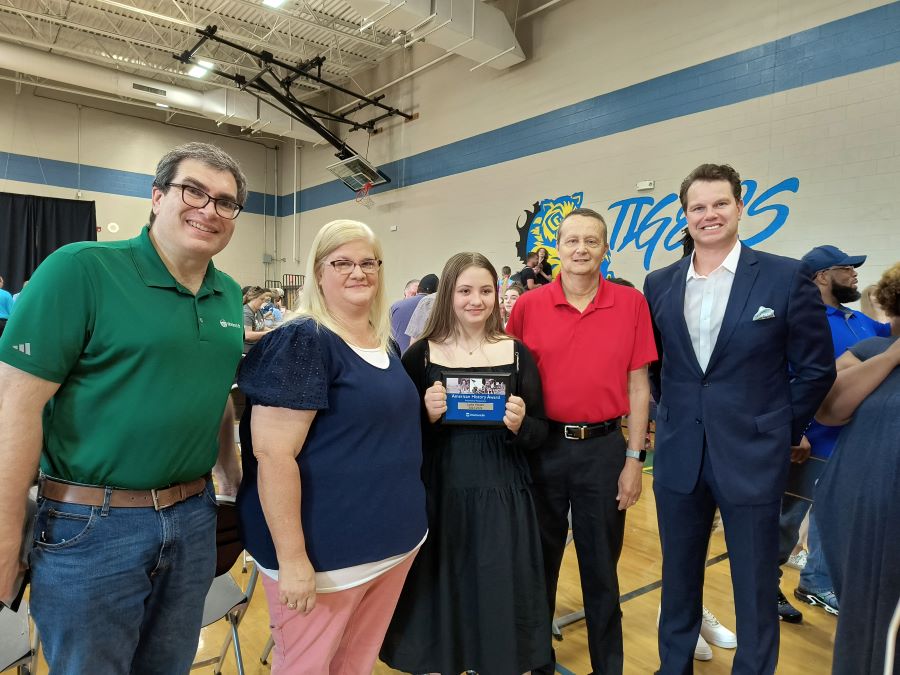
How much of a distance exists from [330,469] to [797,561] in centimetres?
317

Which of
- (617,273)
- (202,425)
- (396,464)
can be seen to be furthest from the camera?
(617,273)

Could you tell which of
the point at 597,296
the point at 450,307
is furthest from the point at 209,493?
the point at 597,296

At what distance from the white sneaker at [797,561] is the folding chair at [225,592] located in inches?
117

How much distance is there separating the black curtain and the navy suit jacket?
1352cm

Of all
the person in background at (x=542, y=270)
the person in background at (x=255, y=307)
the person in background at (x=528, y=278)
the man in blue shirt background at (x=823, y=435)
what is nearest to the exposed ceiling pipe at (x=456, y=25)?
the person in background at (x=542, y=270)

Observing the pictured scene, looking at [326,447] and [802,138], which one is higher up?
[802,138]

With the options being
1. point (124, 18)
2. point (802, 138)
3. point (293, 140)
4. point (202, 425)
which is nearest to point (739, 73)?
point (802, 138)

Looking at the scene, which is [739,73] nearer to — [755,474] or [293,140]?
[755,474]

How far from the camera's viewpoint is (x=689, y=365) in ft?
5.92

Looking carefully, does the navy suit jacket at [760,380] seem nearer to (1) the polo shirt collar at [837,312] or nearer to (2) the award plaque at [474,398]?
(2) the award plaque at [474,398]

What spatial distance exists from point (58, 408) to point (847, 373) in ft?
6.44

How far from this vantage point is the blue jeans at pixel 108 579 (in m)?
1.08

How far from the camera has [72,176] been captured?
12.2 m

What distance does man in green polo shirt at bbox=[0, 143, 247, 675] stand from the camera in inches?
41.3
